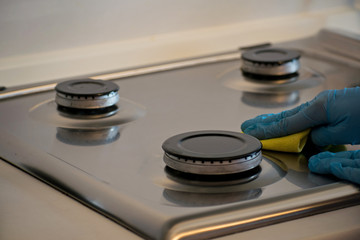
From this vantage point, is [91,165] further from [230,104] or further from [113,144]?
[230,104]

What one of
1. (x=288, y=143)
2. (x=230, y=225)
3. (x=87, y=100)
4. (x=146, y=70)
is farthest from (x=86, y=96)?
(x=230, y=225)

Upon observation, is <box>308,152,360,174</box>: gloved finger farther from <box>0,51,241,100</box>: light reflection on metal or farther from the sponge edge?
<box>0,51,241,100</box>: light reflection on metal

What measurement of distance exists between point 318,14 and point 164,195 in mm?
1217

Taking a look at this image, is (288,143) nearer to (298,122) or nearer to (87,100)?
(298,122)

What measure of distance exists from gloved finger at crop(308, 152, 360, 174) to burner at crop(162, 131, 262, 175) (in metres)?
0.09

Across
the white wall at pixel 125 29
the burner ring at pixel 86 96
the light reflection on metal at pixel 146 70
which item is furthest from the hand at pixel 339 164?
the white wall at pixel 125 29

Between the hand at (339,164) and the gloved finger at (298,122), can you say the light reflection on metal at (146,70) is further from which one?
the hand at (339,164)

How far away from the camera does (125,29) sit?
1649 millimetres

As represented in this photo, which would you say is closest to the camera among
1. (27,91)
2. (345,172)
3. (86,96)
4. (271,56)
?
(345,172)

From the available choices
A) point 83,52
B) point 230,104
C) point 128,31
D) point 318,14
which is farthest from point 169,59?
point 318,14

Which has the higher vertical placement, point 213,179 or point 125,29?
point 125,29

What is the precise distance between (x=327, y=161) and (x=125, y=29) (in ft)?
2.62

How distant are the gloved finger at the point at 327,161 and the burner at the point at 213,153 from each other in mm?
87

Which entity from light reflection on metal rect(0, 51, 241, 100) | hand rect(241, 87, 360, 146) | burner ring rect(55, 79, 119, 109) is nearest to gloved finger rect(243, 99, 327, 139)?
hand rect(241, 87, 360, 146)
